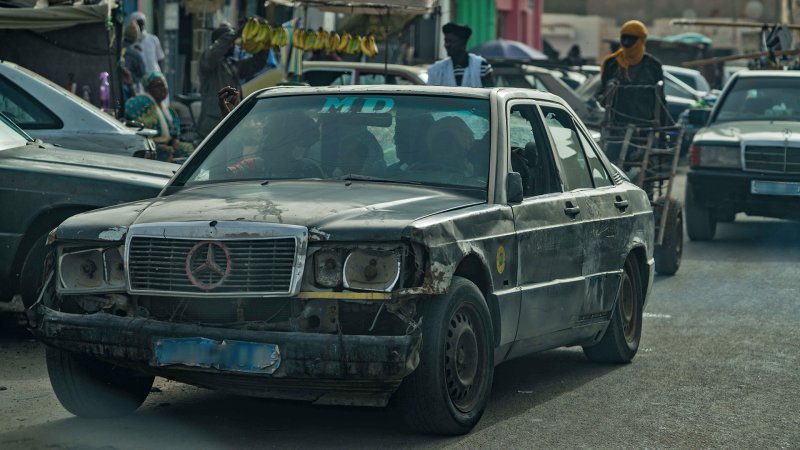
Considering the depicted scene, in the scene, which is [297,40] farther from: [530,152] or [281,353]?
[281,353]

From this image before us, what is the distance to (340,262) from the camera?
5.99 metres

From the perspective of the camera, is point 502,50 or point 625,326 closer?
point 625,326

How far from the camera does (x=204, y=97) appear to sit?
51.7 feet

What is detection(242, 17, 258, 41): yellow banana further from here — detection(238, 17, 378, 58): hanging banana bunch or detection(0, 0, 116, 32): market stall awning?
detection(0, 0, 116, 32): market stall awning

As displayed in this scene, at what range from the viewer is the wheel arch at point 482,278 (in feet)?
21.5

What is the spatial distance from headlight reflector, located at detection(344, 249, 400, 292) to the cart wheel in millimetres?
7476

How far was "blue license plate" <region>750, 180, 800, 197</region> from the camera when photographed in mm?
15156

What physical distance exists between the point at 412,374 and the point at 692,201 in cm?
1026

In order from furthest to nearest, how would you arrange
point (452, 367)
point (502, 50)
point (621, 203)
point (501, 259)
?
point (502, 50) < point (621, 203) < point (501, 259) < point (452, 367)

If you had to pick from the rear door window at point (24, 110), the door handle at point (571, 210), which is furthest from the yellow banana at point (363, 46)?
the door handle at point (571, 210)

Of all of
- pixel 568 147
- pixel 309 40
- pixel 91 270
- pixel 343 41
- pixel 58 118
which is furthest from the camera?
pixel 343 41

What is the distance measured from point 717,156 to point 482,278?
9394 millimetres

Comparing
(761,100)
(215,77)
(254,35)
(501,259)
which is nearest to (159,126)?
(215,77)

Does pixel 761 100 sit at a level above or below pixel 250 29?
below
